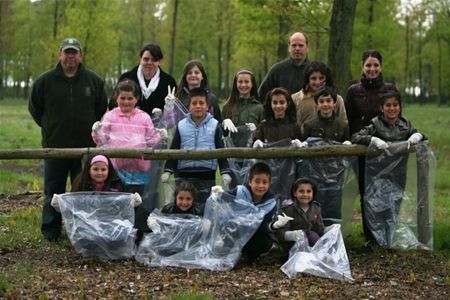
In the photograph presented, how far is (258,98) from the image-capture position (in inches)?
291

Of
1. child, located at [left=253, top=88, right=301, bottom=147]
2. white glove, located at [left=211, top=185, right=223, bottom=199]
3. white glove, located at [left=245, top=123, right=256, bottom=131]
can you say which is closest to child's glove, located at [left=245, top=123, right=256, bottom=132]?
white glove, located at [left=245, top=123, right=256, bottom=131]

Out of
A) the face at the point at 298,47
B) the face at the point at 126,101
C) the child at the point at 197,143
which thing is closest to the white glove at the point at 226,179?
the child at the point at 197,143

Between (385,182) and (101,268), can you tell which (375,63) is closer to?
(385,182)

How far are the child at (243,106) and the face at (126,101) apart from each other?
1.08 metres

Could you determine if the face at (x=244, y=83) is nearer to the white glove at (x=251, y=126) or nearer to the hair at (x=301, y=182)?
the white glove at (x=251, y=126)

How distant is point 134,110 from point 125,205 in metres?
1.13

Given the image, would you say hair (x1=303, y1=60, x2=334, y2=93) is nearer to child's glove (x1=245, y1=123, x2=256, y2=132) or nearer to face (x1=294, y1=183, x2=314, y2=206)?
child's glove (x1=245, y1=123, x2=256, y2=132)

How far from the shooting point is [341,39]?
1034 cm

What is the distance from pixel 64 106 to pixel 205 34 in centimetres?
3058

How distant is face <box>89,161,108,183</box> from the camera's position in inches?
255

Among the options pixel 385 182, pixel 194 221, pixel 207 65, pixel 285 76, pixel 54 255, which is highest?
pixel 207 65

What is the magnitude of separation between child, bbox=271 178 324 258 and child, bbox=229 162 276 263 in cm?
11

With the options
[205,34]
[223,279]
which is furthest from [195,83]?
[205,34]

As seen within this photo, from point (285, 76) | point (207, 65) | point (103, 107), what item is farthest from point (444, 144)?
point (207, 65)
